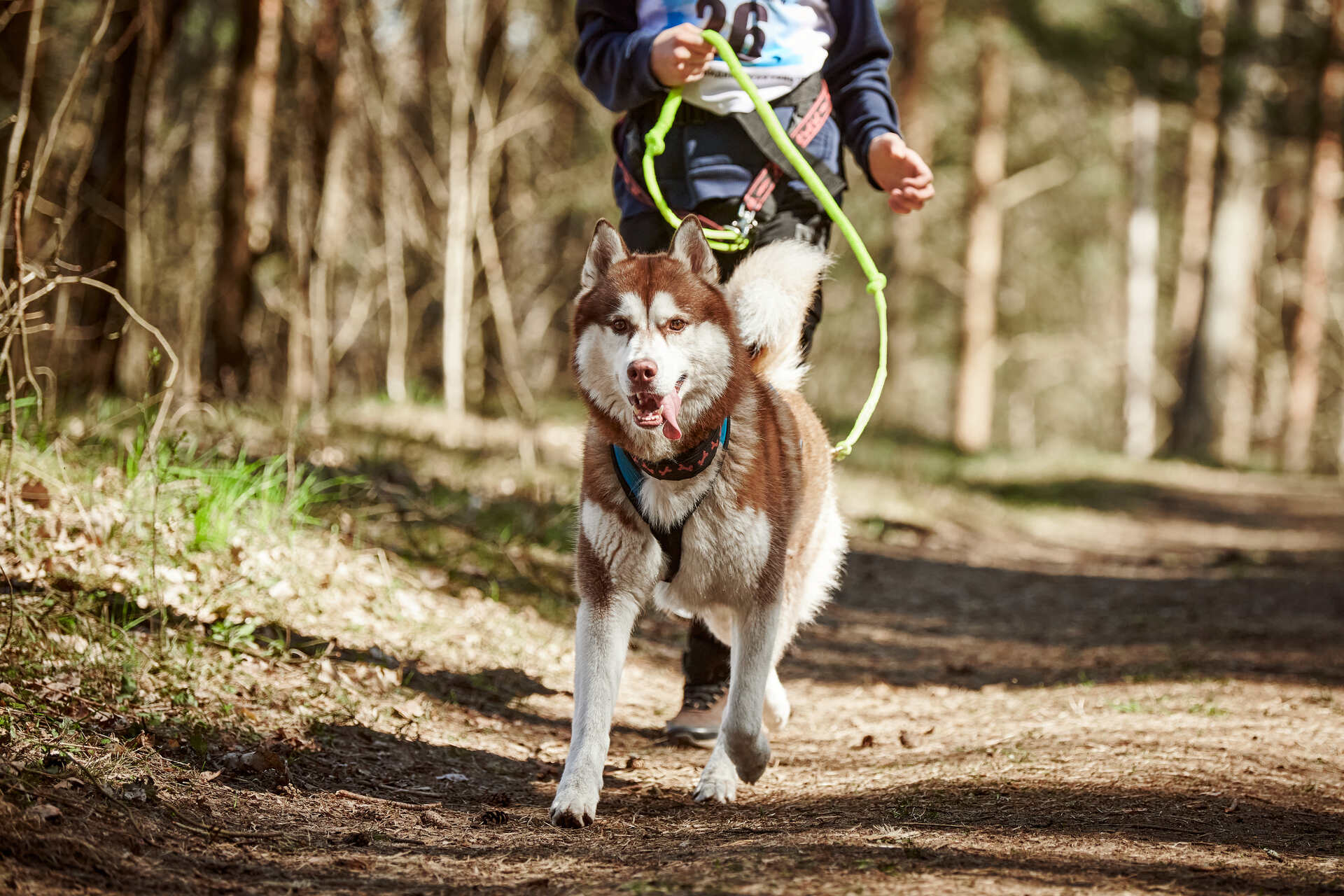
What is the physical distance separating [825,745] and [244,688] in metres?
1.90

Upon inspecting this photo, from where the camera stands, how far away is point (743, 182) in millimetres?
3555

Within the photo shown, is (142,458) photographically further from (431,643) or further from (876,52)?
(876,52)

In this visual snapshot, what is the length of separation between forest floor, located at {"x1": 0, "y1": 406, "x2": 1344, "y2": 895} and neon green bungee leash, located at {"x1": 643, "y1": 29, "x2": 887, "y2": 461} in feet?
4.04

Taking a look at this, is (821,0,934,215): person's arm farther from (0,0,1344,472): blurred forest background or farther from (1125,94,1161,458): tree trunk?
(1125,94,1161,458): tree trunk

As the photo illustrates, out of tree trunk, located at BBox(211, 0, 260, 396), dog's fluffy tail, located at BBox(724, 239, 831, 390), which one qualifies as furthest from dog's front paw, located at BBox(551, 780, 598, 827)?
tree trunk, located at BBox(211, 0, 260, 396)

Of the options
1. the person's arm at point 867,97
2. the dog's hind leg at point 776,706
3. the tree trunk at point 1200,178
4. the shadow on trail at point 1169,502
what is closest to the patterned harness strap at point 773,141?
the person's arm at point 867,97

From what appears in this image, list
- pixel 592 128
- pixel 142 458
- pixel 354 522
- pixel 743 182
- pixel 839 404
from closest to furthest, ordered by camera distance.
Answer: pixel 743 182, pixel 142 458, pixel 354 522, pixel 592 128, pixel 839 404

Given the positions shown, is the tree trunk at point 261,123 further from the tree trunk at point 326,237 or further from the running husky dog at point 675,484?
the running husky dog at point 675,484

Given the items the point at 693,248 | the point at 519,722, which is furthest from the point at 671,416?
the point at 519,722

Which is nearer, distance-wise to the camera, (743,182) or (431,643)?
(743,182)

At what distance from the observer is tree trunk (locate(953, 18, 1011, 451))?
16.0m

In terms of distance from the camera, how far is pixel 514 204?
44.0 feet

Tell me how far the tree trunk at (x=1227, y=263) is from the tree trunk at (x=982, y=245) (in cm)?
462

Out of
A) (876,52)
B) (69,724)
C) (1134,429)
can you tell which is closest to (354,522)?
(69,724)
